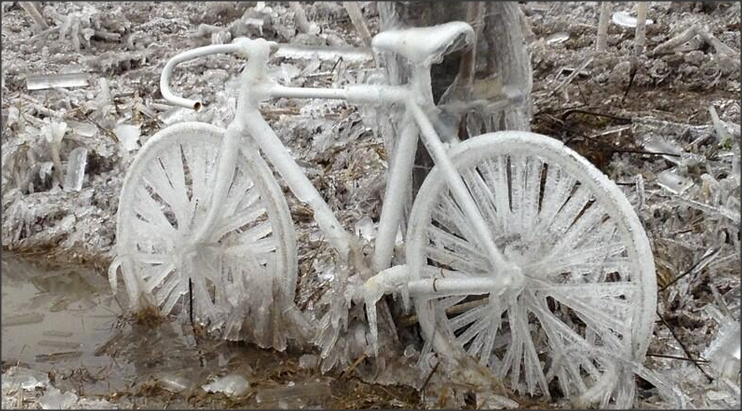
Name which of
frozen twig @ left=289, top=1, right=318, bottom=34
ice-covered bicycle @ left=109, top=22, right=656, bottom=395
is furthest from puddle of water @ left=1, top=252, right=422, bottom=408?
frozen twig @ left=289, top=1, right=318, bottom=34

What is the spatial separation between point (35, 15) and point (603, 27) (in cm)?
504

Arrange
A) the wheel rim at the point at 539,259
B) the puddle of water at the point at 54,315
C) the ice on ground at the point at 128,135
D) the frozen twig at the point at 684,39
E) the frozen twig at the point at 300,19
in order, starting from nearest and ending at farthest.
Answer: the wheel rim at the point at 539,259, the puddle of water at the point at 54,315, the ice on ground at the point at 128,135, the frozen twig at the point at 684,39, the frozen twig at the point at 300,19

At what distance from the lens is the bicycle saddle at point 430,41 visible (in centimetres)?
322

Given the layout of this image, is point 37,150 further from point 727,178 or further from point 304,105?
point 727,178

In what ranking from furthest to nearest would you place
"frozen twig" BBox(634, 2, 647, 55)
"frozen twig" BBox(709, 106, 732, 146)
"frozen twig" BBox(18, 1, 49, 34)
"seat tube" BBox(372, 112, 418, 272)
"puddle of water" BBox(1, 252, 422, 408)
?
"frozen twig" BBox(18, 1, 49, 34) → "frozen twig" BBox(634, 2, 647, 55) → "frozen twig" BBox(709, 106, 732, 146) → "puddle of water" BBox(1, 252, 422, 408) → "seat tube" BBox(372, 112, 418, 272)

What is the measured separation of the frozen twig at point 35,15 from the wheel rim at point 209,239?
4.45 meters

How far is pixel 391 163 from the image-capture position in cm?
352

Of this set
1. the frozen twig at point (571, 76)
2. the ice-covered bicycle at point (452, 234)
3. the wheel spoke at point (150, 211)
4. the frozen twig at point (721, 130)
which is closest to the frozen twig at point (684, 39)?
the frozen twig at point (571, 76)

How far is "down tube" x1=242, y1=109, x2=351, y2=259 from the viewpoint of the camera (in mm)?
3643

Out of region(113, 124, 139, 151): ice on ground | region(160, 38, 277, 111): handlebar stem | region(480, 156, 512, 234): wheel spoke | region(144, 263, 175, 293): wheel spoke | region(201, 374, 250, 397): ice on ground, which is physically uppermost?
region(160, 38, 277, 111): handlebar stem

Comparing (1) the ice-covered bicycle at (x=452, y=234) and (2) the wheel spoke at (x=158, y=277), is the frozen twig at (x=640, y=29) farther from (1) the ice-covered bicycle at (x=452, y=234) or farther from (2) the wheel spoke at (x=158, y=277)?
(2) the wheel spoke at (x=158, y=277)

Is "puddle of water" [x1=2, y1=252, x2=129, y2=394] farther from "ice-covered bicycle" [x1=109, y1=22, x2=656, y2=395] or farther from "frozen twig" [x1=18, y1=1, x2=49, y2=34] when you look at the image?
"frozen twig" [x1=18, y1=1, x2=49, y2=34]

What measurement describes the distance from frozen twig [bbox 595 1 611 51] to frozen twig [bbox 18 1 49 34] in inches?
193

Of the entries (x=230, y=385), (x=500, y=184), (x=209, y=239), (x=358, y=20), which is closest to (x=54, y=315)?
(x=209, y=239)
